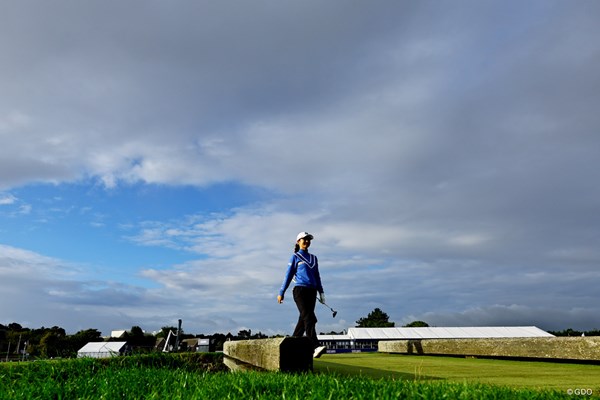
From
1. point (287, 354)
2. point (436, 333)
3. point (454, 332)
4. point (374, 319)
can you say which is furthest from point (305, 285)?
point (374, 319)

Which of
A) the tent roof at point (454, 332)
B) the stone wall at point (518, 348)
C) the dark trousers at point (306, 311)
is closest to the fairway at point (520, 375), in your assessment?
the stone wall at point (518, 348)

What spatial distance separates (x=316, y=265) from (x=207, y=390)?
4.30 m

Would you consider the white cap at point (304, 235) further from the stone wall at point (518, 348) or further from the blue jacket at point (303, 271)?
the stone wall at point (518, 348)

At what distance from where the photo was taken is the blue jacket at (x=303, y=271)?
371 inches

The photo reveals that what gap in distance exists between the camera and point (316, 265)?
9680mm

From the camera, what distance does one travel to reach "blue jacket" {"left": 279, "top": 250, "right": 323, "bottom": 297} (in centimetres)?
941

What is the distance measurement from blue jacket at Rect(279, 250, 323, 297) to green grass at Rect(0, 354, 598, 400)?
189 centimetres

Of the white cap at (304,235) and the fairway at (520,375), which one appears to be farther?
the white cap at (304,235)

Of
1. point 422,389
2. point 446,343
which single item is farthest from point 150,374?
point 446,343

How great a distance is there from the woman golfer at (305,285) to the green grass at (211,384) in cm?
124

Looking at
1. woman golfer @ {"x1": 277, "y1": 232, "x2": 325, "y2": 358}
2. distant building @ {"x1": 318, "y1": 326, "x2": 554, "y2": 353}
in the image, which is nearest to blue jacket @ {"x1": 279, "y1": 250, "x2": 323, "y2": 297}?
woman golfer @ {"x1": 277, "y1": 232, "x2": 325, "y2": 358}

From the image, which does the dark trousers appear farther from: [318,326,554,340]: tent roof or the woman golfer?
[318,326,554,340]: tent roof

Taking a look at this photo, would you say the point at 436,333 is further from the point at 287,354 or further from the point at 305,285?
the point at 287,354

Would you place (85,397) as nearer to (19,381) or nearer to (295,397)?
(19,381)
